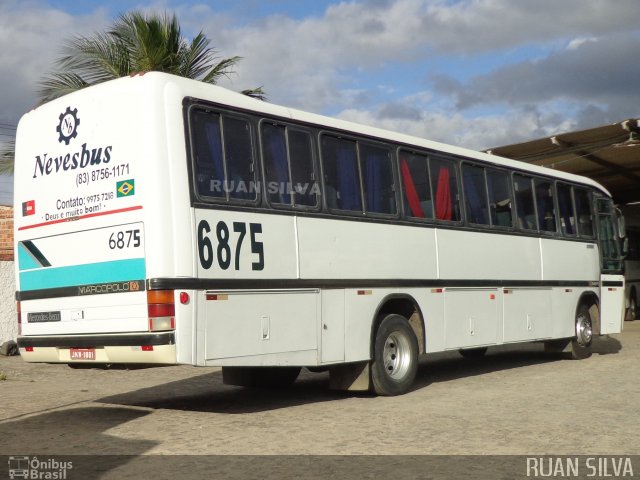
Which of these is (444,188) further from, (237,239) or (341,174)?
(237,239)

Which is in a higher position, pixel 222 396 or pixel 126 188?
pixel 126 188

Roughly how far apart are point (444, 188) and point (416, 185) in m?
0.71

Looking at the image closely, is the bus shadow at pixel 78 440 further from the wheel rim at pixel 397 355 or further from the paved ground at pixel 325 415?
the wheel rim at pixel 397 355

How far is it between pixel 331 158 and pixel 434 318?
8.98 feet

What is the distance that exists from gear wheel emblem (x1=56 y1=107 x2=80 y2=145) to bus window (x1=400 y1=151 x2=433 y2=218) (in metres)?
4.23

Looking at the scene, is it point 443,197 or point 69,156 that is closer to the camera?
point 69,156

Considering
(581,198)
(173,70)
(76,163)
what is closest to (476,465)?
(76,163)

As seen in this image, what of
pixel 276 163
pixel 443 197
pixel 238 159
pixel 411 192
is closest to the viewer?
pixel 238 159

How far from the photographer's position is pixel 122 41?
60.5 feet

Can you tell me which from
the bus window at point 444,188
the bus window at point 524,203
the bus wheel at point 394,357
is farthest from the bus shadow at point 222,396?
the bus window at point 524,203

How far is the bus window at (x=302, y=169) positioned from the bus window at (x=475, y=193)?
342 cm

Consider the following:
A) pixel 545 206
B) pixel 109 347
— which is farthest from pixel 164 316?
pixel 545 206

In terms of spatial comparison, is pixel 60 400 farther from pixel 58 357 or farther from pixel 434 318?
pixel 434 318

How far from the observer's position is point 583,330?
16000 millimetres
